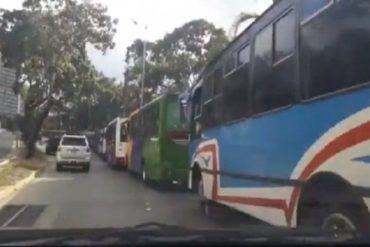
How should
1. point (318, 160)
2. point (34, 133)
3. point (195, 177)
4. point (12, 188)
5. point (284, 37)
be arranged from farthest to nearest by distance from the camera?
1. point (34, 133)
2. point (12, 188)
3. point (195, 177)
4. point (284, 37)
5. point (318, 160)

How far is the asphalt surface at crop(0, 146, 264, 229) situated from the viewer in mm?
12773

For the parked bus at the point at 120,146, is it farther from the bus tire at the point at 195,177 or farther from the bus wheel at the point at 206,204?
the bus wheel at the point at 206,204

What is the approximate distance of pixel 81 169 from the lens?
3306 centimetres

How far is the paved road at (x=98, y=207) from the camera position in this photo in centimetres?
1285

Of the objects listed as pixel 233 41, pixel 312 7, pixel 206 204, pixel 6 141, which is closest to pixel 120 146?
pixel 6 141

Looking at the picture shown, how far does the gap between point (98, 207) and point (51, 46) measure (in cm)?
2152

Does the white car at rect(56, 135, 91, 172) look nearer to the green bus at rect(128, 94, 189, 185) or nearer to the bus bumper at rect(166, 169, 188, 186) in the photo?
the green bus at rect(128, 94, 189, 185)

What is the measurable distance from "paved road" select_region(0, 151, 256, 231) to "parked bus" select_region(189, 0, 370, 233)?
7.30 feet

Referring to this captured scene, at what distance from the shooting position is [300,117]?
7723 mm

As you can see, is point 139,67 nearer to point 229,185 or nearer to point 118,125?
point 118,125

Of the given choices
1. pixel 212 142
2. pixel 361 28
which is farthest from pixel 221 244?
pixel 212 142

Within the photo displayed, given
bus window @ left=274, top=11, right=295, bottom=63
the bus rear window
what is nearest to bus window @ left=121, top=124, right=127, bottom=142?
the bus rear window

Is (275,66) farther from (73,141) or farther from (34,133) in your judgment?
(34,133)

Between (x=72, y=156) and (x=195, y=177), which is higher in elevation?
(x=72, y=156)
